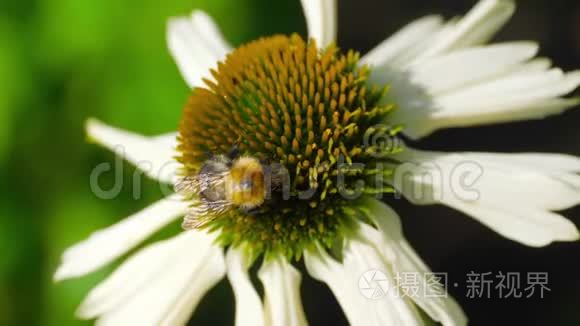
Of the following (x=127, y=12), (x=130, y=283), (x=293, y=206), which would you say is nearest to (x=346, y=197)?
(x=293, y=206)

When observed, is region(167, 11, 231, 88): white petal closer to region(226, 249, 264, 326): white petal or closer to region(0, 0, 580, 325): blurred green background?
region(0, 0, 580, 325): blurred green background

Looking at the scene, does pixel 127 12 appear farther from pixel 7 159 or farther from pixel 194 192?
pixel 194 192

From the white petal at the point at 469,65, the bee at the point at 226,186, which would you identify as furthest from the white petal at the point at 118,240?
the white petal at the point at 469,65

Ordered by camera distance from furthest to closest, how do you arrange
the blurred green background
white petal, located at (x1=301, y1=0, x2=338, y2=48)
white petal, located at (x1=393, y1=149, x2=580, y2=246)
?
the blurred green background, white petal, located at (x1=301, y1=0, x2=338, y2=48), white petal, located at (x1=393, y1=149, x2=580, y2=246)

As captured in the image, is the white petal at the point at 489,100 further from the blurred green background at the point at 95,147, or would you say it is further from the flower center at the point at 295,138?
the blurred green background at the point at 95,147

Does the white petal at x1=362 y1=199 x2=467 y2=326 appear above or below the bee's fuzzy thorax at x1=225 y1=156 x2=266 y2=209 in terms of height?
below

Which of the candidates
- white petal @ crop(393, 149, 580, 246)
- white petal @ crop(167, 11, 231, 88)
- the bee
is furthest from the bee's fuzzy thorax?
white petal @ crop(167, 11, 231, 88)
